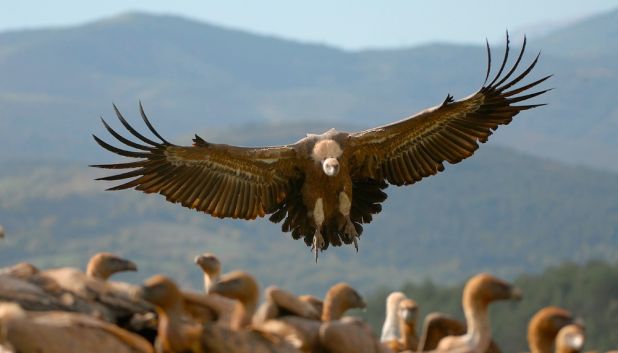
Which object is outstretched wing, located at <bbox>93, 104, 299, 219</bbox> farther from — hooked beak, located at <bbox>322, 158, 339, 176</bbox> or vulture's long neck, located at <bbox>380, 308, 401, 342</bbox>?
vulture's long neck, located at <bbox>380, 308, 401, 342</bbox>

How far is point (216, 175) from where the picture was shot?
11.2 metres

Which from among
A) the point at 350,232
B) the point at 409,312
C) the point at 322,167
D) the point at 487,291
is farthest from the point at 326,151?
the point at 487,291

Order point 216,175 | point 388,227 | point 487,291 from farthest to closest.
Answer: point 388,227 → point 216,175 → point 487,291

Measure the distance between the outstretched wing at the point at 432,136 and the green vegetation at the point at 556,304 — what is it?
151 ft

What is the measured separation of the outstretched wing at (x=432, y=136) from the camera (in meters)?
11.1

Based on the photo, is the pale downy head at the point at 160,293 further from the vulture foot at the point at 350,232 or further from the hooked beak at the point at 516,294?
the hooked beak at the point at 516,294

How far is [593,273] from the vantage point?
6975cm

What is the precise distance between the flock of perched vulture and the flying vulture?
25.5 inches

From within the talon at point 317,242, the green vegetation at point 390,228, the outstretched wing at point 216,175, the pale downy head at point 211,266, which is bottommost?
the pale downy head at point 211,266

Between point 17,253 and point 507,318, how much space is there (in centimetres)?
9762

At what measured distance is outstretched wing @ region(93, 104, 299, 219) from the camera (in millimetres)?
11047

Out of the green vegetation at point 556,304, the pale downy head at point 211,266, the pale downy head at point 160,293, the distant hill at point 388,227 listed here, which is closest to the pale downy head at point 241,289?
the pale downy head at point 160,293

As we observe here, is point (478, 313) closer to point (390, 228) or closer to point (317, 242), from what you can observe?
point (317, 242)

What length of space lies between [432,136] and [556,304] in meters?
59.0
